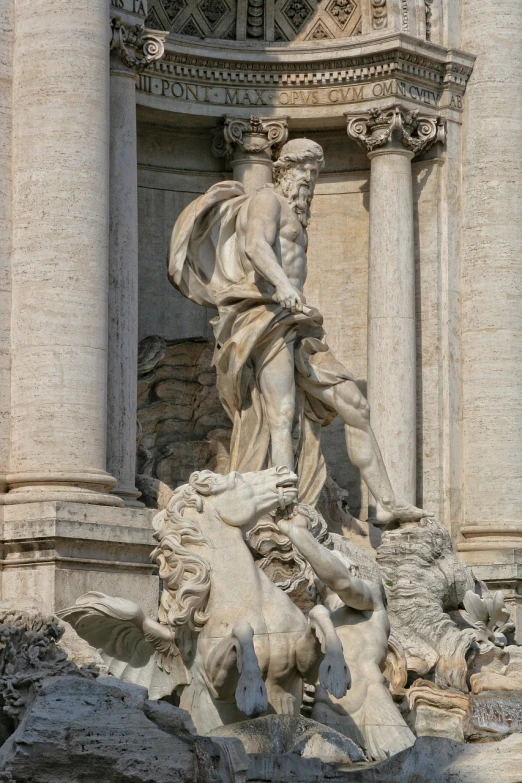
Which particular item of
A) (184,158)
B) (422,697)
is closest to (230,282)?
(184,158)

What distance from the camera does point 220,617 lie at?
13406mm

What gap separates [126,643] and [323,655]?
1.51 meters

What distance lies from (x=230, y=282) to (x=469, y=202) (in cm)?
356

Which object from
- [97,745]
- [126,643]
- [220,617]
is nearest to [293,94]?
[126,643]

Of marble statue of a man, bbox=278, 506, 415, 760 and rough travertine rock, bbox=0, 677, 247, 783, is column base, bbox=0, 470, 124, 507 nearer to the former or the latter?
marble statue of a man, bbox=278, 506, 415, 760

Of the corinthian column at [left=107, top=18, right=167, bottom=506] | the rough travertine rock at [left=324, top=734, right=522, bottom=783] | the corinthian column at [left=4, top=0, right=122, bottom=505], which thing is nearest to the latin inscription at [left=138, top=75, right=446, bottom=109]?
the corinthian column at [left=107, top=18, right=167, bottom=506]

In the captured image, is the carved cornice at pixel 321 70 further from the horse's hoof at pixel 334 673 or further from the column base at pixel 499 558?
the horse's hoof at pixel 334 673

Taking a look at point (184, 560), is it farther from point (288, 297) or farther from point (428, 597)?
point (428, 597)

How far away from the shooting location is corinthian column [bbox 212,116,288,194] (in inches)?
813

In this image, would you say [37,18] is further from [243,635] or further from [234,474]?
[243,635]

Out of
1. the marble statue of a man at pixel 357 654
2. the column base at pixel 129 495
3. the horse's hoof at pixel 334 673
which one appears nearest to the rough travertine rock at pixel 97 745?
the horse's hoof at pixel 334 673

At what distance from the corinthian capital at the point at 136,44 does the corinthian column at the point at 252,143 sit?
2152mm

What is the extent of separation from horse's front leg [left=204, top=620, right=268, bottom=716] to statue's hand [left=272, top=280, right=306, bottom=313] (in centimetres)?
481

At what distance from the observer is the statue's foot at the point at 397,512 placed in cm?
1884
